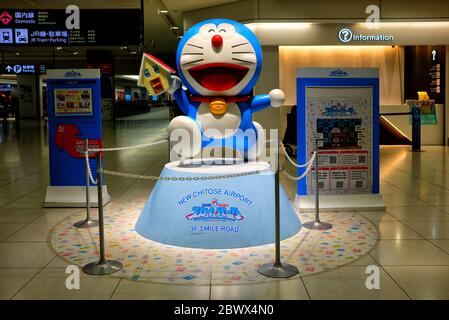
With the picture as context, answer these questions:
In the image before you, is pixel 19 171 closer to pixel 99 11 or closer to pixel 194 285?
pixel 99 11

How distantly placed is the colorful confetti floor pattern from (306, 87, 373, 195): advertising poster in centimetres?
69

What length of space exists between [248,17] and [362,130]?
664cm

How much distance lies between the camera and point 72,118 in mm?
6441

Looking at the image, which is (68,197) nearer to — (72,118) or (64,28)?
(72,118)

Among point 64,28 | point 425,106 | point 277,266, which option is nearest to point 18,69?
point 64,28

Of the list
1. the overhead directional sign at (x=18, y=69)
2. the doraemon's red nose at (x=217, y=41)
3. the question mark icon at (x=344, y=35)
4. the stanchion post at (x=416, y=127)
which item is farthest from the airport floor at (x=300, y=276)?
the overhead directional sign at (x=18, y=69)

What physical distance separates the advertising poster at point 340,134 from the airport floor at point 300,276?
1.79ft

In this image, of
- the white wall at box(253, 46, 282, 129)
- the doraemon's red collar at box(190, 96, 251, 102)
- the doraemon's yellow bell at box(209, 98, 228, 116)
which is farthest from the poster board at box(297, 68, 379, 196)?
the white wall at box(253, 46, 282, 129)

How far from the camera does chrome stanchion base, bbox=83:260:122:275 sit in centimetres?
395

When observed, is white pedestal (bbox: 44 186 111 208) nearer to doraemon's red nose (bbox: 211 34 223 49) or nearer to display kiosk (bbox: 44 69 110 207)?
display kiosk (bbox: 44 69 110 207)

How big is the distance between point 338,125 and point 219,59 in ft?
5.73

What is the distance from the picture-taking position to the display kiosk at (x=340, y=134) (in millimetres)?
6043
